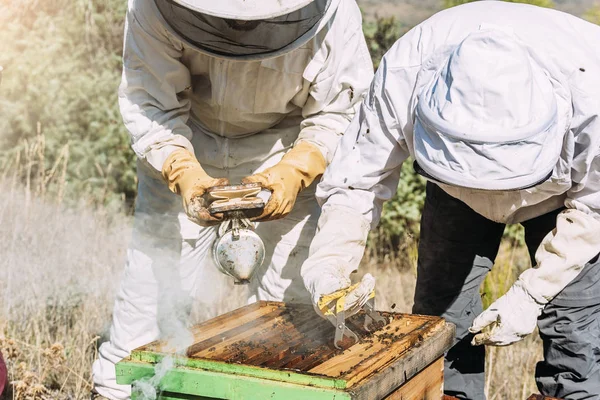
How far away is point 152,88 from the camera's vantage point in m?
3.32

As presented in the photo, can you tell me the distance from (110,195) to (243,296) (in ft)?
5.47

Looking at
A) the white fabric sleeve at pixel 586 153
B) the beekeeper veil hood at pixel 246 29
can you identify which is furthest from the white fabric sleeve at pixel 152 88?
the white fabric sleeve at pixel 586 153

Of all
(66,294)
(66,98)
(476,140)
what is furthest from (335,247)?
(66,98)

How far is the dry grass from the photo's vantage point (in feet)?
13.0

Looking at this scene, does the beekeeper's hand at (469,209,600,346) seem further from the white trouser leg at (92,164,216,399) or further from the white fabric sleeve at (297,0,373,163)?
the white trouser leg at (92,164,216,399)

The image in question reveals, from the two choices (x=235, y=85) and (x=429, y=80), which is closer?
Result: (x=429, y=80)

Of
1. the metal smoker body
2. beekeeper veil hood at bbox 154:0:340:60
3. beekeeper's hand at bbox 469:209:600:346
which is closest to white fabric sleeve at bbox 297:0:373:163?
beekeeper veil hood at bbox 154:0:340:60

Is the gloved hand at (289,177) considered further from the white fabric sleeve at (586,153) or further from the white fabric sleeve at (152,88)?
the white fabric sleeve at (586,153)

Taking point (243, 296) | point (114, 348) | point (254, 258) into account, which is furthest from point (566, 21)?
point (243, 296)

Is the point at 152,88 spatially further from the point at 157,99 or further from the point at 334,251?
the point at 334,251

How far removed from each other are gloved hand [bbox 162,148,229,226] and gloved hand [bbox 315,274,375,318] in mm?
524

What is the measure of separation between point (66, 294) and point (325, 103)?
2228mm

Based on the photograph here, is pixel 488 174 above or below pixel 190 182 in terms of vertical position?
above

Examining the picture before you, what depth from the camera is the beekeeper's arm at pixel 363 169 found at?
277 cm
